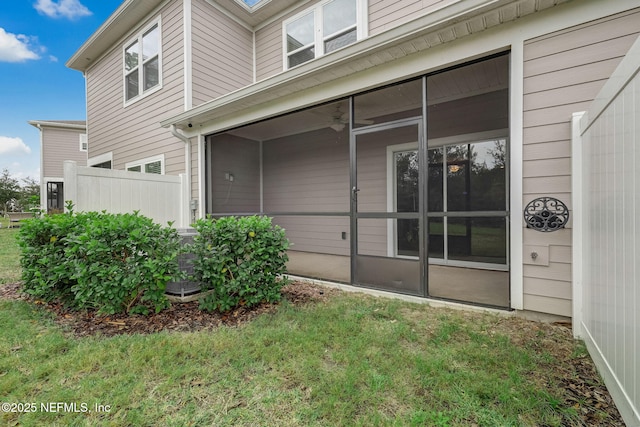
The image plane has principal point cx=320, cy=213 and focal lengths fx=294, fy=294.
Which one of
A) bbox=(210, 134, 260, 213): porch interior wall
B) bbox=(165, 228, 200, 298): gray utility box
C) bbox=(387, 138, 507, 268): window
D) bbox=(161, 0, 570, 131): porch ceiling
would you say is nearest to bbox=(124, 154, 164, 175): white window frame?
bbox=(210, 134, 260, 213): porch interior wall

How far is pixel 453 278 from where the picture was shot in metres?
4.23

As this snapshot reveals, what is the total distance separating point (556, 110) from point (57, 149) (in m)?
19.5

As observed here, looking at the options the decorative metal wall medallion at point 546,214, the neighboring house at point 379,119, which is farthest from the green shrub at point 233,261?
the decorative metal wall medallion at point 546,214

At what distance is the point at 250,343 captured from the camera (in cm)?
227

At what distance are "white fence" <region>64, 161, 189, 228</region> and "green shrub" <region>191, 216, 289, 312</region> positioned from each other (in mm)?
A: 2851

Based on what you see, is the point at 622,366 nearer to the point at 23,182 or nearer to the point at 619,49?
the point at 619,49

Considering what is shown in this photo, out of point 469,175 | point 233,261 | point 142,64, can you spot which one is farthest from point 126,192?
point 469,175

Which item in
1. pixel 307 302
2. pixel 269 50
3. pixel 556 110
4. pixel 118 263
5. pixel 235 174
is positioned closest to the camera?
pixel 556 110

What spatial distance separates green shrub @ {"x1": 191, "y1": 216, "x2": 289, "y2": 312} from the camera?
2.88 meters

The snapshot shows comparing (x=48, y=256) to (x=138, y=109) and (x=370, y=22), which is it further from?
(x=370, y=22)

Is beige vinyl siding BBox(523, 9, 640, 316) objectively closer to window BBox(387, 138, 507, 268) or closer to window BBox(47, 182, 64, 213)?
window BBox(387, 138, 507, 268)

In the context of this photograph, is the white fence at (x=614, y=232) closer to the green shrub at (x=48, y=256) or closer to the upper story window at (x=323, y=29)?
the green shrub at (x=48, y=256)

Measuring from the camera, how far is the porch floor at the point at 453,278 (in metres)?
3.32

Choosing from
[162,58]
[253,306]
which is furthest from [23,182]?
[253,306]
